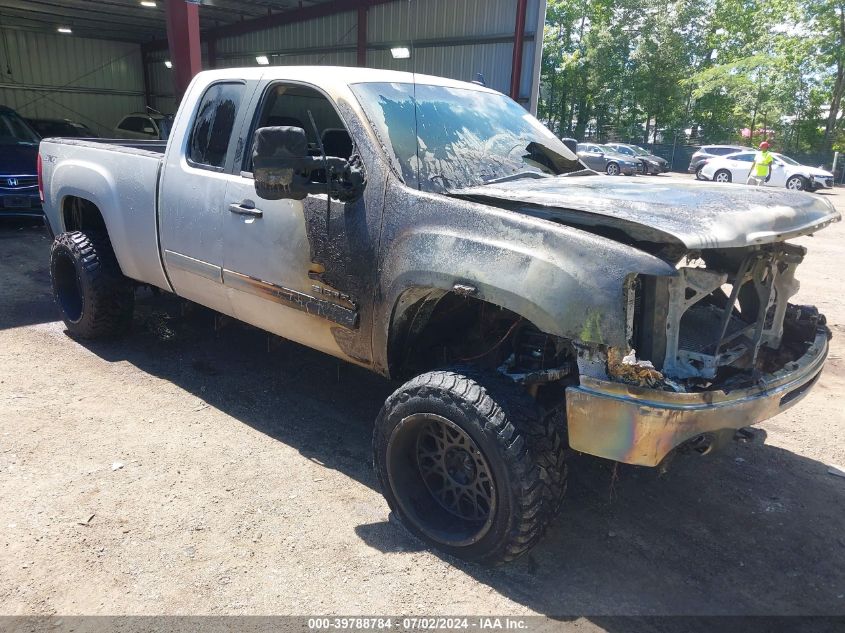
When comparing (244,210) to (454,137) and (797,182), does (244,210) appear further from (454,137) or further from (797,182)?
(797,182)

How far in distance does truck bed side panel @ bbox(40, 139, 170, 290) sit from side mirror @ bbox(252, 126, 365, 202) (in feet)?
5.50

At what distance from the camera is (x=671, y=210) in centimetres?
253

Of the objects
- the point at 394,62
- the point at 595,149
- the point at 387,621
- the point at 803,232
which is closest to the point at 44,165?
the point at 387,621

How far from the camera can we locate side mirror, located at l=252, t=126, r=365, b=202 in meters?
2.79

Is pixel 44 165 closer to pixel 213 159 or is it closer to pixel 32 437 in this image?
pixel 213 159

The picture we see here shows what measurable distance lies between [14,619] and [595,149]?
1146 inches

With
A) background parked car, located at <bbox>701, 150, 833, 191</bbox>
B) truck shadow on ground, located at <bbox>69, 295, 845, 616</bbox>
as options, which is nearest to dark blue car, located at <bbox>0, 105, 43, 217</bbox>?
truck shadow on ground, located at <bbox>69, 295, 845, 616</bbox>

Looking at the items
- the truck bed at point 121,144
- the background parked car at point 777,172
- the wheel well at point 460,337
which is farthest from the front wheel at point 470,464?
the background parked car at point 777,172

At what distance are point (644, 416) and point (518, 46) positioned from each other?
39.4ft

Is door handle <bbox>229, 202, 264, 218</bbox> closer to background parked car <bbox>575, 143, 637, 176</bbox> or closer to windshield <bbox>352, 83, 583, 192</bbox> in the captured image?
windshield <bbox>352, 83, 583, 192</bbox>

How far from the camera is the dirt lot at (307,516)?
2.60 metres

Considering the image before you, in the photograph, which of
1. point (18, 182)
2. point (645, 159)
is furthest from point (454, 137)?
point (645, 159)

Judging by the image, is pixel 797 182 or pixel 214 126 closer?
pixel 214 126

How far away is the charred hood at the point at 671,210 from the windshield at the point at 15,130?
10.4 m
